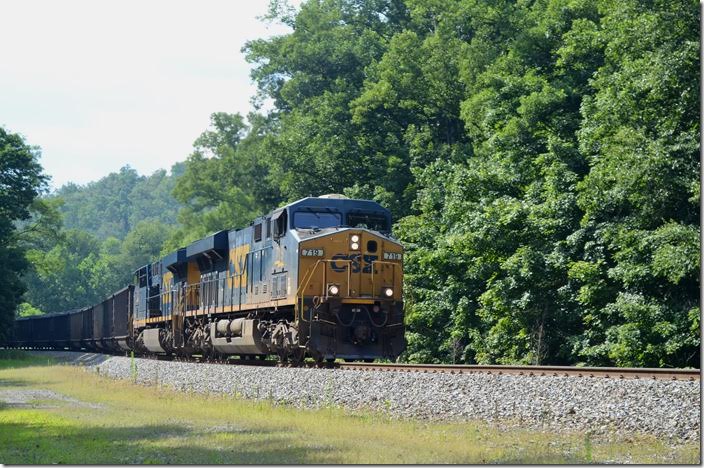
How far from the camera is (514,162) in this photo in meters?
31.6

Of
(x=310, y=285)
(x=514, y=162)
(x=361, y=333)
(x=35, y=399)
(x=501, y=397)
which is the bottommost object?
(x=35, y=399)

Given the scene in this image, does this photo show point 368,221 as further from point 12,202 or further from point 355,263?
point 12,202

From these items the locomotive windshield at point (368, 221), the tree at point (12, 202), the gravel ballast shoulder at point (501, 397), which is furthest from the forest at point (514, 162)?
the gravel ballast shoulder at point (501, 397)

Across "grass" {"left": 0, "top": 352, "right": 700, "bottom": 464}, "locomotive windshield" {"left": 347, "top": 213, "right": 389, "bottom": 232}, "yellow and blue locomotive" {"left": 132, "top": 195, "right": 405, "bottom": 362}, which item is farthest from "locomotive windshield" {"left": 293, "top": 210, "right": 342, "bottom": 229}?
"grass" {"left": 0, "top": 352, "right": 700, "bottom": 464}

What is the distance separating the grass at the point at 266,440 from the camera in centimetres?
1180

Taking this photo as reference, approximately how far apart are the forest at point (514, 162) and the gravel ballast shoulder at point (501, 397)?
8449mm

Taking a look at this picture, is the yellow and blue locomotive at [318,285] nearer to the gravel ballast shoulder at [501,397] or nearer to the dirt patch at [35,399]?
the gravel ballast shoulder at [501,397]

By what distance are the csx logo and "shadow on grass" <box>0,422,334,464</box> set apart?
Answer: 7.49 metres

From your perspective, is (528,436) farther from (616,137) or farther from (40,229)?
(40,229)

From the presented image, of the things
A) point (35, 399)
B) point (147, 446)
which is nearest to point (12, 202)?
point (35, 399)

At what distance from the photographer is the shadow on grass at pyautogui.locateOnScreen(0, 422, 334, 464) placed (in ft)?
39.5

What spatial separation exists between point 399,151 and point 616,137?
19.8 metres

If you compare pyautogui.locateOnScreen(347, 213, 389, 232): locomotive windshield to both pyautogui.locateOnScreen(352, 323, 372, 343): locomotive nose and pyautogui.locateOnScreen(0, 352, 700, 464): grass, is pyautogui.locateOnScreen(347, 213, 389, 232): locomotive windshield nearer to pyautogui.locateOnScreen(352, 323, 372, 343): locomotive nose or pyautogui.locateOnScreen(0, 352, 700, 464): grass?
pyautogui.locateOnScreen(352, 323, 372, 343): locomotive nose

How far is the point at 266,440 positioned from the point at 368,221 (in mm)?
10667
